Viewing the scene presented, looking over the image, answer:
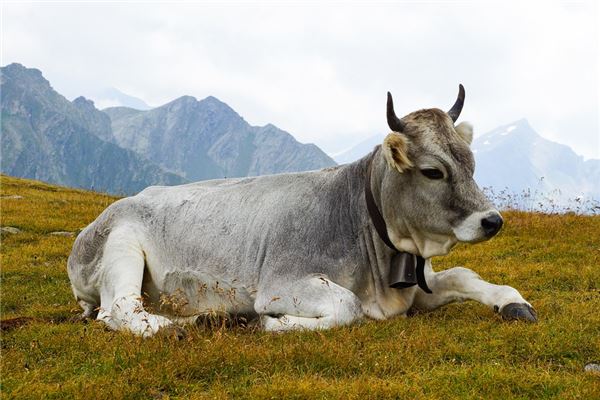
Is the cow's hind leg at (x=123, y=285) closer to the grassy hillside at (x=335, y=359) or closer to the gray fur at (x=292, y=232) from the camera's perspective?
the gray fur at (x=292, y=232)

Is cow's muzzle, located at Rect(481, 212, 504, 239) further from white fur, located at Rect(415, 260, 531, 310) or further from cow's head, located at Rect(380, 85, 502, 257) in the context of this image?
white fur, located at Rect(415, 260, 531, 310)

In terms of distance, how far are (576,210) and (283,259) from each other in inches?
500

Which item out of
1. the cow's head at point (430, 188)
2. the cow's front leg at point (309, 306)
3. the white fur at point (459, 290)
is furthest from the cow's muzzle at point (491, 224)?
the cow's front leg at point (309, 306)

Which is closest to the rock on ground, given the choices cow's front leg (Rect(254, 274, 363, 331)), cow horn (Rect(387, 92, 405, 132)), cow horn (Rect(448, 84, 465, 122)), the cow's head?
cow's front leg (Rect(254, 274, 363, 331))

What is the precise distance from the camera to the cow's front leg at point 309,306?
267 inches

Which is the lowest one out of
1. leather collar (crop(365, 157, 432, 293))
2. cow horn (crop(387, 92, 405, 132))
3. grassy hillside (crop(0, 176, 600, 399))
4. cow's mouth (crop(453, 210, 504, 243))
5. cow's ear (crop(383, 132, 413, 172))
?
grassy hillside (crop(0, 176, 600, 399))

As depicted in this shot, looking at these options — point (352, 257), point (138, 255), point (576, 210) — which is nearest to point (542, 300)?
point (352, 257)

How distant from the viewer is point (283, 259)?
24.7 feet

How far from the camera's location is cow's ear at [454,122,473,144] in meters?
7.56

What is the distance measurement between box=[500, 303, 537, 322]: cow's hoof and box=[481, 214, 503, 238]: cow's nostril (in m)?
1.27

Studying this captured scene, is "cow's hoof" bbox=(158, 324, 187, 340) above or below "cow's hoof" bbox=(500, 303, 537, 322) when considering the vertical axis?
below

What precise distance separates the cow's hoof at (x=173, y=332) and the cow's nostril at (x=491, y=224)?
328 cm

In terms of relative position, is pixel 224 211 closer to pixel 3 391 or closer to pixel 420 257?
pixel 420 257

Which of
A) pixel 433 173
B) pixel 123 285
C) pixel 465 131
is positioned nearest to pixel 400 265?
→ pixel 433 173
